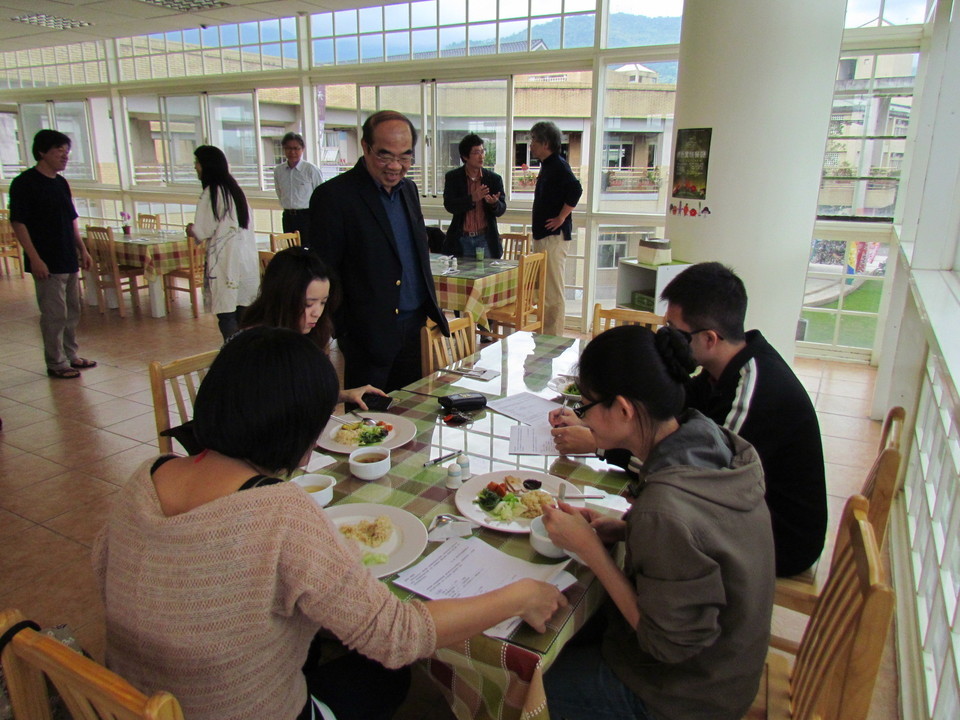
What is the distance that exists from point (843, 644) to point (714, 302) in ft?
2.85

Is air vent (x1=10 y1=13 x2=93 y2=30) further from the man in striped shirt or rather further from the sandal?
the man in striped shirt

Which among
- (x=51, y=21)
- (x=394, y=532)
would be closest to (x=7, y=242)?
(x=51, y=21)

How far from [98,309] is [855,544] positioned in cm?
722

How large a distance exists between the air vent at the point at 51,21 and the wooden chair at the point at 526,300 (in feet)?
20.3

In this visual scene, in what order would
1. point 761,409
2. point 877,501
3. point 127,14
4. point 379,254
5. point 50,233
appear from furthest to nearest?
1. point 127,14
2. point 50,233
3. point 379,254
4. point 761,409
5. point 877,501

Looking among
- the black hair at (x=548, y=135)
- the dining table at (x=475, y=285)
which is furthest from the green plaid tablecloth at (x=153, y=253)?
the black hair at (x=548, y=135)

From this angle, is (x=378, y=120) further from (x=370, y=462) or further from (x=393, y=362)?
(x=370, y=462)

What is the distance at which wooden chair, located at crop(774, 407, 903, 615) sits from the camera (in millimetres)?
1399

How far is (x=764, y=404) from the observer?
1.54 meters

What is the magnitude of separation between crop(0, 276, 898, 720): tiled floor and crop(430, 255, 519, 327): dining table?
6.55 ft

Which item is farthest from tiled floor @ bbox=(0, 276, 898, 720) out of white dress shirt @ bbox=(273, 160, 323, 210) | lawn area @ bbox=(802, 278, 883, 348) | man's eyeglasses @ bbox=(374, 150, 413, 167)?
man's eyeglasses @ bbox=(374, 150, 413, 167)

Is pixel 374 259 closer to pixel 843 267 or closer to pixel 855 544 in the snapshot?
pixel 855 544

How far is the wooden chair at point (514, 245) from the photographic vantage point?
5462 mm

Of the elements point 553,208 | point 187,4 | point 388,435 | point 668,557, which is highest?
point 187,4
